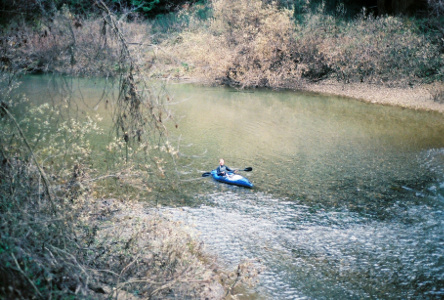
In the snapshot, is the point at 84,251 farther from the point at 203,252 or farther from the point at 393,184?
the point at 393,184

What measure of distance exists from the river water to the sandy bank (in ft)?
6.95

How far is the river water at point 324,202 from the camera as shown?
7.53m

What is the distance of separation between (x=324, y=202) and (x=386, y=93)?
51.6 ft

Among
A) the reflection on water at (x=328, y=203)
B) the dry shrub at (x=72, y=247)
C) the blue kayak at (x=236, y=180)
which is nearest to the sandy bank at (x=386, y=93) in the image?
the reflection on water at (x=328, y=203)

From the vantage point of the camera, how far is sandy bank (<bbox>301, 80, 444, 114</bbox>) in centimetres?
2189

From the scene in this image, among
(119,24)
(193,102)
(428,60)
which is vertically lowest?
(193,102)

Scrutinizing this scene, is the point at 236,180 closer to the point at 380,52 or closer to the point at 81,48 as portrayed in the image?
the point at 81,48

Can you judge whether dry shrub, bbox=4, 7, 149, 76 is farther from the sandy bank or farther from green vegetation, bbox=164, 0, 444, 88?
green vegetation, bbox=164, 0, 444, 88

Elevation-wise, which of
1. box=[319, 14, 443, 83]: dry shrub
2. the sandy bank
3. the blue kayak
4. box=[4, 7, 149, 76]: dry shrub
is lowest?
the sandy bank

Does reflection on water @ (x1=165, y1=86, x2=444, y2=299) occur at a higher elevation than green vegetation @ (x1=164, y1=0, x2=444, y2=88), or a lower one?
lower

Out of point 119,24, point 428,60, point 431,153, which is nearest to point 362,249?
point 119,24

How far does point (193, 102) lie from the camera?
23.3 metres

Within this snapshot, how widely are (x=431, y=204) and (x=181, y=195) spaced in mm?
6391

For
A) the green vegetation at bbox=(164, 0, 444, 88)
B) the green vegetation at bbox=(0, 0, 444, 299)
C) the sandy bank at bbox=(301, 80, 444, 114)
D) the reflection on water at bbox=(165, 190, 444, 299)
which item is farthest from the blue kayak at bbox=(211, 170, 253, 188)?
the green vegetation at bbox=(164, 0, 444, 88)
